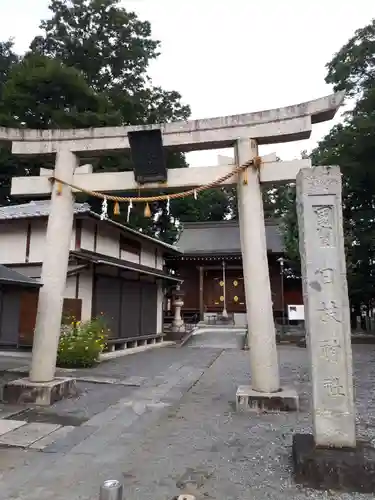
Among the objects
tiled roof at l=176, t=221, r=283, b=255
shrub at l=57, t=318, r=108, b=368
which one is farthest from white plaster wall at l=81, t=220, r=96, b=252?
tiled roof at l=176, t=221, r=283, b=255

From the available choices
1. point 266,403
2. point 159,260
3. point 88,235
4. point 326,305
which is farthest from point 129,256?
point 326,305

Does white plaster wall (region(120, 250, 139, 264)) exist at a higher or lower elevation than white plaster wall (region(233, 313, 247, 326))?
higher

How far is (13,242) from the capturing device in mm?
13969

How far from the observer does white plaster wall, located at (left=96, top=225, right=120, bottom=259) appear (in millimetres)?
14859

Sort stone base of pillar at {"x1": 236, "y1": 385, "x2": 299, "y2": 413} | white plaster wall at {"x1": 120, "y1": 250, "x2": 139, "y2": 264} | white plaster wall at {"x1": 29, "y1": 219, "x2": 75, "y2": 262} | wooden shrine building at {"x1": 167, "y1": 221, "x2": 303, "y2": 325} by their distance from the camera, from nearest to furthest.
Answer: stone base of pillar at {"x1": 236, "y1": 385, "x2": 299, "y2": 413}
white plaster wall at {"x1": 29, "y1": 219, "x2": 75, "y2": 262}
white plaster wall at {"x1": 120, "y1": 250, "x2": 139, "y2": 264}
wooden shrine building at {"x1": 167, "y1": 221, "x2": 303, "y2": 325}

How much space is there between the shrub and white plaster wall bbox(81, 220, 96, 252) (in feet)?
10.4

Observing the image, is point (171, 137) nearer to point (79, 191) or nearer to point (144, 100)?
point (79, 191)

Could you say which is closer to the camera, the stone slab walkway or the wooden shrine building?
the stone slab walkway

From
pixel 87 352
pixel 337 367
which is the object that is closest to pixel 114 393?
pixel 87 352

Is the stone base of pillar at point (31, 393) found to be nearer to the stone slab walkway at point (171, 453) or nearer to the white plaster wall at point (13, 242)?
the stone slab walkway at point (171, 453)

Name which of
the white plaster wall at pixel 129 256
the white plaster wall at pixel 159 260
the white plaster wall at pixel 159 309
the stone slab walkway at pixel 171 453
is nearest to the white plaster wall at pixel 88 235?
the white plaster wall at pixel 129 256

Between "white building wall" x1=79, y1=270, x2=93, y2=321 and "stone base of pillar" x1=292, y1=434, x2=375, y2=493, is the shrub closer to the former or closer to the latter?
"white building wall" x1=79, y1=270, x2=93, y2=321

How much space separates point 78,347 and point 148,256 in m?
8.54

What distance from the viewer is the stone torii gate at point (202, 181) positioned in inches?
268
